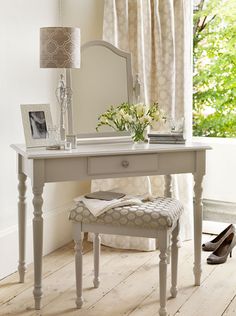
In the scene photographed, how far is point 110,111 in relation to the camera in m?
3.39

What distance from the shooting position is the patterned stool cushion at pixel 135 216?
9.07ft

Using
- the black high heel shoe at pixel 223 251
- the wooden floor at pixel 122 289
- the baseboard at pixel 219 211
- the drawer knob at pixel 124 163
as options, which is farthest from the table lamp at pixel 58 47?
the baseboard at pixel 219 211

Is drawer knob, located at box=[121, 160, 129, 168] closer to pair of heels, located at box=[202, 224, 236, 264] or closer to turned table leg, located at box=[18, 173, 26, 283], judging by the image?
turned table leg, located at box=[18, 173, 26, 283]

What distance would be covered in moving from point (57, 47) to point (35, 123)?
0.42 m

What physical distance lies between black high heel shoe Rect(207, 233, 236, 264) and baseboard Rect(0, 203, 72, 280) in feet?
3.23

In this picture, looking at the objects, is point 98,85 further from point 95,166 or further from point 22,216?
point 22,216

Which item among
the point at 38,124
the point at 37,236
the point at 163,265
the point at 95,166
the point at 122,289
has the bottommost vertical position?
the point at 122,289

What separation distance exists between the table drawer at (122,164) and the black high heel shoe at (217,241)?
3.34 ft

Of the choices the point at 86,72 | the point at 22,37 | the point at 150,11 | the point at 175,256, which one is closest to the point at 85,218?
the point at 175,256

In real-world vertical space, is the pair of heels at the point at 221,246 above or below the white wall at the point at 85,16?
below

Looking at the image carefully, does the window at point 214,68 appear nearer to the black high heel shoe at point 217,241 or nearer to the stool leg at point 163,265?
the black high heel shoe at point 217,241

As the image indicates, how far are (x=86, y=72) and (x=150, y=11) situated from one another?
729mm

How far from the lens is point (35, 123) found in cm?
314

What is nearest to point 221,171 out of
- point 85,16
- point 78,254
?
point 85,16
